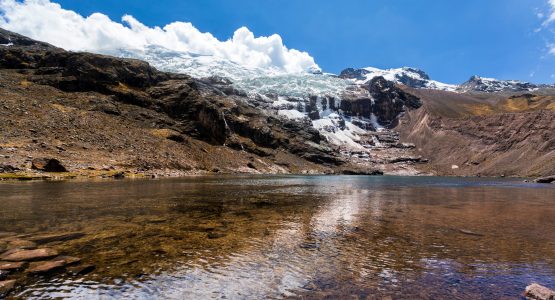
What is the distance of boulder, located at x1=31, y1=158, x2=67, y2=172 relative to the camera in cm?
6900

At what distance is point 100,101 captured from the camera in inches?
5443

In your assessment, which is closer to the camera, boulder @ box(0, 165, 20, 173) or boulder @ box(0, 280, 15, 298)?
boulder @ box(0, 280, 15, 298)

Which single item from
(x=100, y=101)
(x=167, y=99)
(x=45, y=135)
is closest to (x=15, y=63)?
(x=100, y=101)

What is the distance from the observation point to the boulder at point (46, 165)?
226 feet

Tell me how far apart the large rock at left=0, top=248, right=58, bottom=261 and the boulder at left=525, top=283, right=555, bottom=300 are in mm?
17036

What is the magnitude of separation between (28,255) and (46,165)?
66.0 meters

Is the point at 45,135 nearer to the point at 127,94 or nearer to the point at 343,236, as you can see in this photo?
the point at 127,94

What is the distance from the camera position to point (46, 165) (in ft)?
230

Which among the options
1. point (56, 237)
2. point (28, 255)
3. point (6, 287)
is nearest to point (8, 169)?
point (56, 237)

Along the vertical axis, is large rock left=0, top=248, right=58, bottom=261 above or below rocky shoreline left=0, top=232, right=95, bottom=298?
above

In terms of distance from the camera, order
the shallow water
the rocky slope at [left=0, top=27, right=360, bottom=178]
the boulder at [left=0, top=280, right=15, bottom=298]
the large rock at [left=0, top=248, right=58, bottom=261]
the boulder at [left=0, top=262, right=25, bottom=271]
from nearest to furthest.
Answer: the boulder at [left=0, top=280, right=15, bottom=298] → the shallow water → the boulder at [left=0, top=262, right=25, bottom=271] → the large rock at [left=0, top=248, right=58, bottom=261] → the rocky slope at [left=0, top=27, right=360, bottom=178]

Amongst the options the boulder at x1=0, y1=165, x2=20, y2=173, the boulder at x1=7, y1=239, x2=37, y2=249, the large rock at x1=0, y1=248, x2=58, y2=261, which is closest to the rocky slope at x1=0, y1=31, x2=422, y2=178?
the boulder at x1=0, y1=165, x2=20, y2=173

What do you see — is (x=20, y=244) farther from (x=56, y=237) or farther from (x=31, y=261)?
(x=31, y=261)

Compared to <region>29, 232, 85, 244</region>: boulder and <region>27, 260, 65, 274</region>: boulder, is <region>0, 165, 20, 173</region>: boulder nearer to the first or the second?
<region>29, 232, 85, 244</region>: boulder
